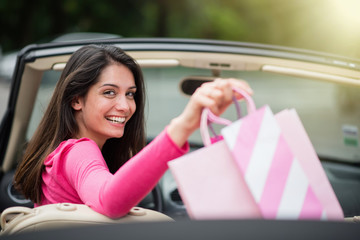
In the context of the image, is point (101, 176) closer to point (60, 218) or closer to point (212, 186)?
point (60, 218)

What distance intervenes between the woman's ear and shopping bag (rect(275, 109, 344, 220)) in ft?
3.43

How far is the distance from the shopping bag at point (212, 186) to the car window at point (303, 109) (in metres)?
1.26

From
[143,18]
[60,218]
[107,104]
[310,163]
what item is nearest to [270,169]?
[310,163]

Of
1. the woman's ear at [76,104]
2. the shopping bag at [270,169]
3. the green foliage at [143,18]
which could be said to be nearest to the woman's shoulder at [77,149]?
the woman's ear at [76,104]

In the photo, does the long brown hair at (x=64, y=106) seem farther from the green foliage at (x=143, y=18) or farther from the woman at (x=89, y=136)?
the green foliage at (x=143, y=18)

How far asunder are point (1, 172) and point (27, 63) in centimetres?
99

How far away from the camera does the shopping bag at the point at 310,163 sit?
48.1 inches

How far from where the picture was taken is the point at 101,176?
1.49 meters

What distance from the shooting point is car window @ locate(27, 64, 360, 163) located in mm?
2906

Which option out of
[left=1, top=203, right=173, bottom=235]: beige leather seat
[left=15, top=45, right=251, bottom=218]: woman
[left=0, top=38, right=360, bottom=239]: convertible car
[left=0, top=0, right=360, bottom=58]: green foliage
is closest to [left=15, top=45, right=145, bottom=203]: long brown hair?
[left=15, top=45, right=251, bottom=218]: woman

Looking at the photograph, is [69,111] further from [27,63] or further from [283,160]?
[283,160]

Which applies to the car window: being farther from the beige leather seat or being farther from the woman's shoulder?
the beige leather seat

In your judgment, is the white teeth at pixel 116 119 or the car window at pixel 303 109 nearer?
the white teeth at pixel 116 119

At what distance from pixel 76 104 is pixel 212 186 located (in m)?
1.06
